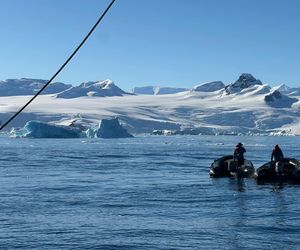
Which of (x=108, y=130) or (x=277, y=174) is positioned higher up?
(x=108, y=130)

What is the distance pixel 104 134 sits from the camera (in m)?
136

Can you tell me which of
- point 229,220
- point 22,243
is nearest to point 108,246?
point 22,243

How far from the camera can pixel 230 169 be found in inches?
1529

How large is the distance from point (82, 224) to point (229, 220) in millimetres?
5594

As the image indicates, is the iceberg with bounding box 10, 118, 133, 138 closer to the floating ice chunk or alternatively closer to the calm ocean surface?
the floating ice chunk

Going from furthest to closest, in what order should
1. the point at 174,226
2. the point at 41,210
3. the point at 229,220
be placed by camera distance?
the point at 41,210, the point at 229,220, the point at 174,226

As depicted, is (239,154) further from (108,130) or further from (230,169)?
(108,130)

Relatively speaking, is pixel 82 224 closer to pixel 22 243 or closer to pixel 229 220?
pixel 22 243

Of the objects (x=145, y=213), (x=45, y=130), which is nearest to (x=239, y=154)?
(x=145, y=213)

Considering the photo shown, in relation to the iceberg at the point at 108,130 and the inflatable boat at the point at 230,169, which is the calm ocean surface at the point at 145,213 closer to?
the inflatable boat at the point at 230,169

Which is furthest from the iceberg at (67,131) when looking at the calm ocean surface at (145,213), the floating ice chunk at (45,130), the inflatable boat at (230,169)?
the calm ocean surface at (145,213)

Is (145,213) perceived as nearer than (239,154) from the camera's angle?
Yes

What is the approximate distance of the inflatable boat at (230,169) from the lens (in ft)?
123

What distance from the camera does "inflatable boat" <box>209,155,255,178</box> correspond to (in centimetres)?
3762
